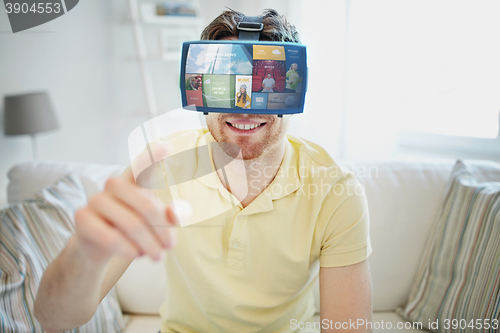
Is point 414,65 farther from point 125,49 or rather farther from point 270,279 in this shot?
point 125,49

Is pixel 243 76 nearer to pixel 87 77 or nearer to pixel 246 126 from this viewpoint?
pixel 246 126

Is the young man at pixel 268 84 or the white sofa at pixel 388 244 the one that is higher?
the young man at pixel 268 84

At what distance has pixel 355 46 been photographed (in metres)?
1.56

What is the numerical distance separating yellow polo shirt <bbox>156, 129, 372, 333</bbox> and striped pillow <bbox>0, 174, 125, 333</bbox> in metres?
0.32

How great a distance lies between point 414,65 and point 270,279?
1280 mm

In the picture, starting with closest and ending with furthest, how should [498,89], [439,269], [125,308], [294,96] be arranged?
[294,96]
[439,269]
[125,308]
[498,89]

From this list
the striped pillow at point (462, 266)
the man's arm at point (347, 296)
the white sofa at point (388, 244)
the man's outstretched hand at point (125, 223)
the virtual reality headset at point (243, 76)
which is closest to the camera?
the man's outstretched hand at point (125, 223)

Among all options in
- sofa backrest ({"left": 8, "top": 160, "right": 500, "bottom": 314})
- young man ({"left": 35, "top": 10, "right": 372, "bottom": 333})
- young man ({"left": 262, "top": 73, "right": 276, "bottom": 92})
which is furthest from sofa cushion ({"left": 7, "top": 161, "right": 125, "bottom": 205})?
young man ({"left": 262, "top": 73, "right": 276, "bottom": 92})

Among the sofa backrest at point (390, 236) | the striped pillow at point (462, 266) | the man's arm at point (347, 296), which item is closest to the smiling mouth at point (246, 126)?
the man's arm at point (347, 296)

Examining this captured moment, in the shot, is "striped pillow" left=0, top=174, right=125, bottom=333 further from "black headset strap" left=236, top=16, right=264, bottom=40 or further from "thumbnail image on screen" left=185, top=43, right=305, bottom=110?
"black headset strap" left=236, top=16, right=264, bottom=40

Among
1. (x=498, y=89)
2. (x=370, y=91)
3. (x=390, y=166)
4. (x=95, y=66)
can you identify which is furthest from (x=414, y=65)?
(x=95, y=66)

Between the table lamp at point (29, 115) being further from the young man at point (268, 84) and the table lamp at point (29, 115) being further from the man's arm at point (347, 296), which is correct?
the man's arm at point (347, 296)

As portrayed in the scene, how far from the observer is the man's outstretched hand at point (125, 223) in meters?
0.28
